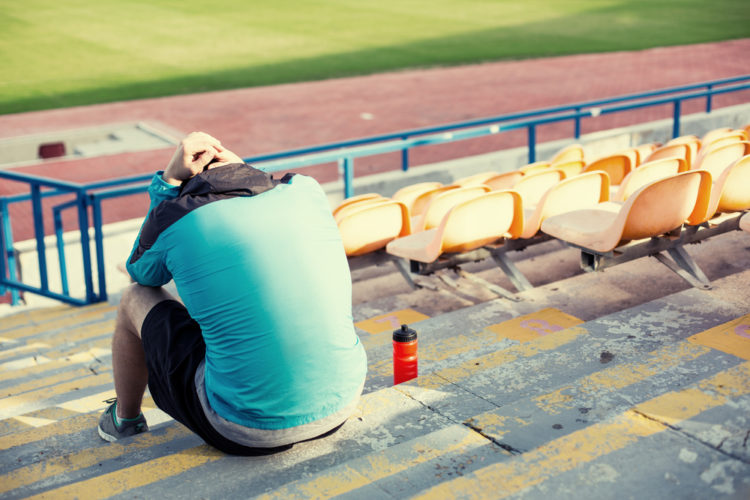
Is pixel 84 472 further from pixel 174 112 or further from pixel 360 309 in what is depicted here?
pixel 174 112

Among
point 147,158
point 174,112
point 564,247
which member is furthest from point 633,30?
point 564,247

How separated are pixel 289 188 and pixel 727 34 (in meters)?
26.0

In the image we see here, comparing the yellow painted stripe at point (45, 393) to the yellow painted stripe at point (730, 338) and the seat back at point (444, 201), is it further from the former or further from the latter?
the yellow painted stripe at point (730, 338)

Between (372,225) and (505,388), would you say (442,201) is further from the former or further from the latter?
(505,388)

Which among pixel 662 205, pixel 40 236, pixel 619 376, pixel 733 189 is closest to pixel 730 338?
pixel 619 376

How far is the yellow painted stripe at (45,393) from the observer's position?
413 cm

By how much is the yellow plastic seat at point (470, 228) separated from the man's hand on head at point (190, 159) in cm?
185

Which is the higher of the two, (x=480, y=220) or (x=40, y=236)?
(x=480, y=220)

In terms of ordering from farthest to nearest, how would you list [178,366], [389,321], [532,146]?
[532,146] → [389,321] → [178,366]

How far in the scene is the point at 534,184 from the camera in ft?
18.3

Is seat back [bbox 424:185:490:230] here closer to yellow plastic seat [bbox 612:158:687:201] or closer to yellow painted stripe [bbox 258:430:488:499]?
yellow plastic seat [bbox 612:158:687:201]

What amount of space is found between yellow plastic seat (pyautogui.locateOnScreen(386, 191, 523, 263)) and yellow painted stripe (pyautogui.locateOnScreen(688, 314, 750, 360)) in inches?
58.0

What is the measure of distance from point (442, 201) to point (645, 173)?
125 cm

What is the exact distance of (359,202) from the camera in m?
5.53
